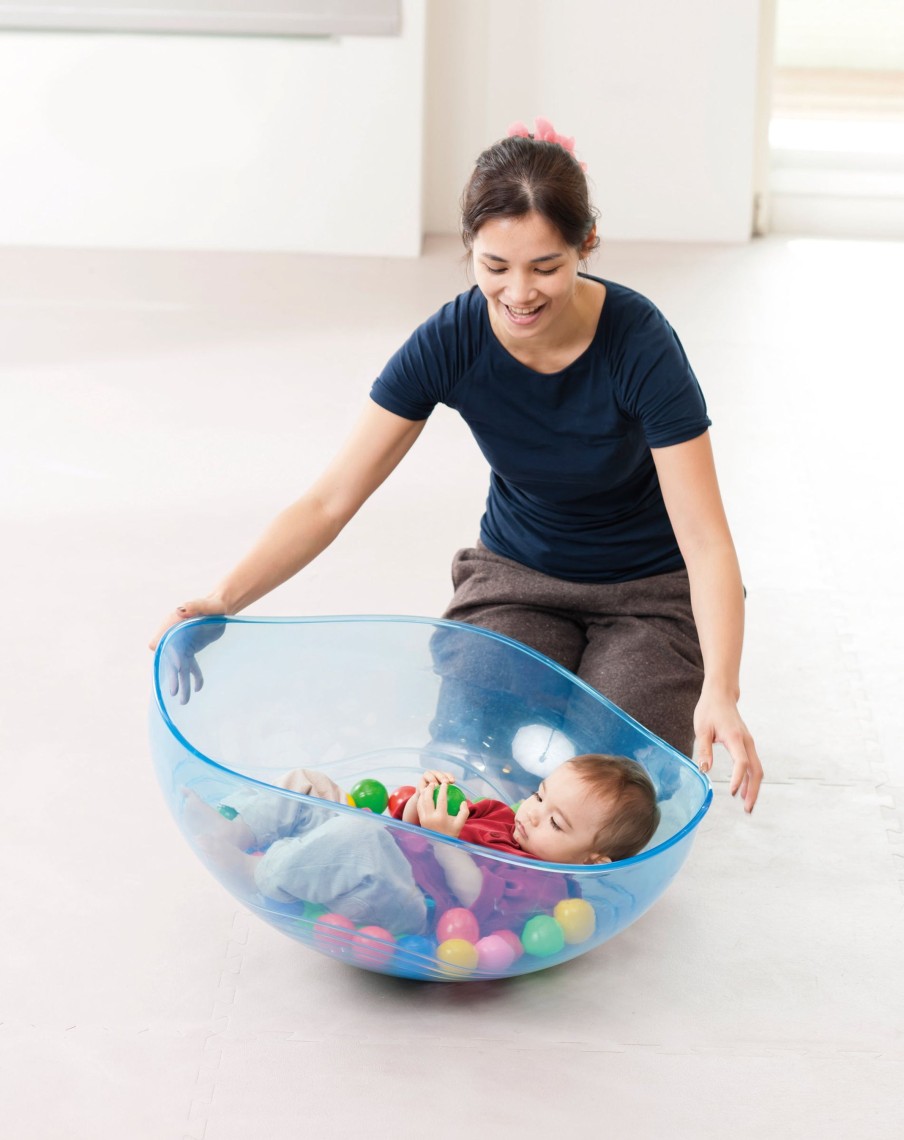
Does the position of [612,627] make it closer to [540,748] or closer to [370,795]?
[540,748]

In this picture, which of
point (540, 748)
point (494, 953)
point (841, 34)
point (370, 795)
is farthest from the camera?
point (841, 34)

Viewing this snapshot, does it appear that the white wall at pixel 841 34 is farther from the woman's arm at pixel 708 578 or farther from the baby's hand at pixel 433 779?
the baby's hand at pixel 433 779

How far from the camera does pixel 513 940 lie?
4.32ft

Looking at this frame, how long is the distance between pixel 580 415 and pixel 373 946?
0.61 m

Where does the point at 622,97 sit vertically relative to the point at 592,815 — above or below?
above

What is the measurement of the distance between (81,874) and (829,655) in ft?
3.59

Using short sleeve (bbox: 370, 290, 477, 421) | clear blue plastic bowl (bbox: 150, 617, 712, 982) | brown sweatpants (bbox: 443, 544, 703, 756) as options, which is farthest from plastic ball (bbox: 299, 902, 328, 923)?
short sleeve (bbox: 370, 290, 477, 421)

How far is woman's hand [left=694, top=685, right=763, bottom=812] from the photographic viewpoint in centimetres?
133

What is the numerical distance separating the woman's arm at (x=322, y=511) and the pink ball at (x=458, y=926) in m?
0.42

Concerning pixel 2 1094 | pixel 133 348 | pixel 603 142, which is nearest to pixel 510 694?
pixel 2 1094

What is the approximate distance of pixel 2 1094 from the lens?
4.21ft

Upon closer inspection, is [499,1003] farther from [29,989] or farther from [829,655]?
[829,655]

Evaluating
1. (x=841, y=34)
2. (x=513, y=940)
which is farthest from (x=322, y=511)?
(x=841, y=34)

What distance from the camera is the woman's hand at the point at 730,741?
133 cm
